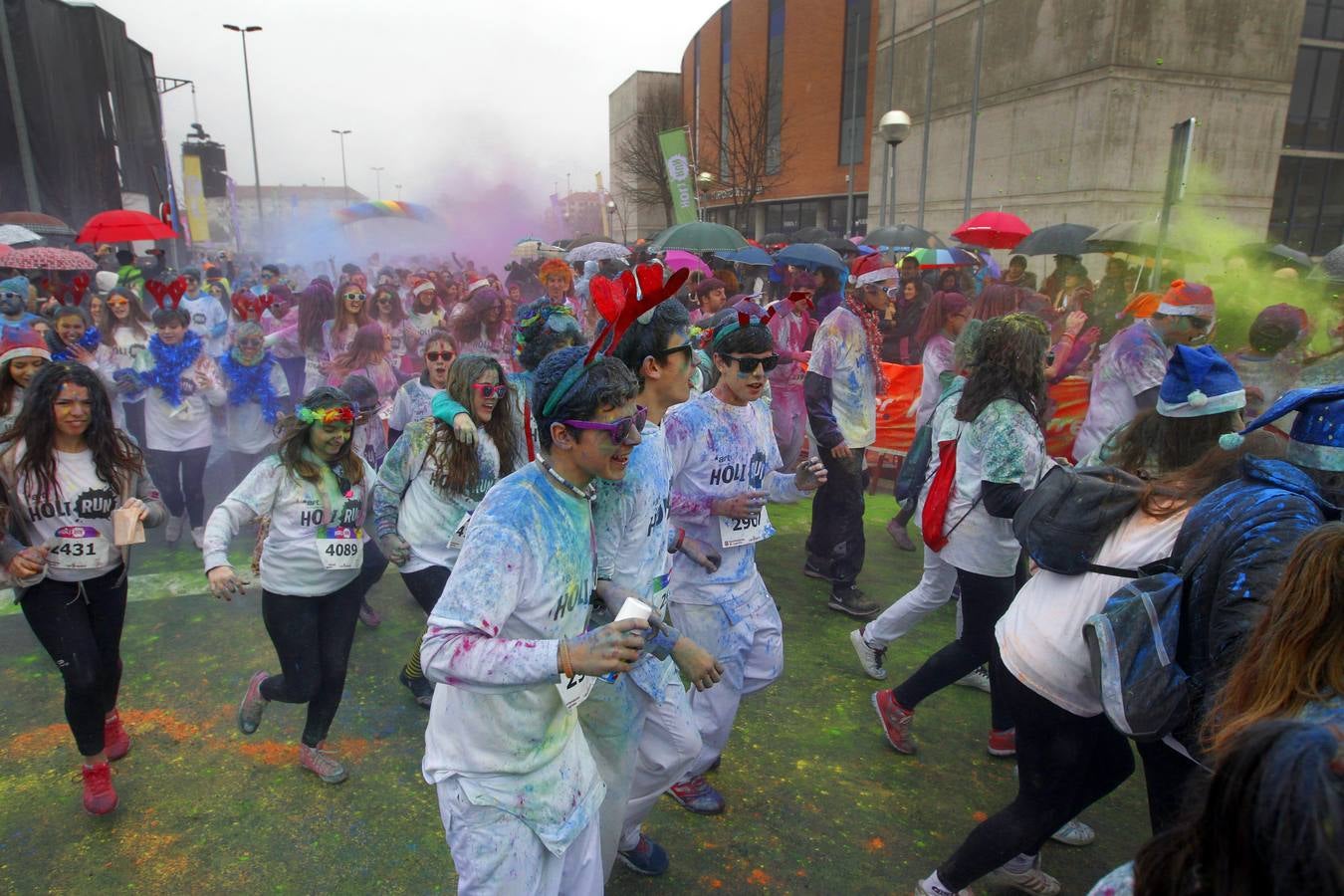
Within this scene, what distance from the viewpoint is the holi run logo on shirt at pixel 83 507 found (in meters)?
3.49

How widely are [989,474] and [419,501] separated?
2.61 metres

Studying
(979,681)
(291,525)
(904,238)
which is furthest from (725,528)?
(904,238)

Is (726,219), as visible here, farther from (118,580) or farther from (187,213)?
(118,580)

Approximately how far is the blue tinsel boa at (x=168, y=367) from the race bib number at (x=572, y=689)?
576 cm

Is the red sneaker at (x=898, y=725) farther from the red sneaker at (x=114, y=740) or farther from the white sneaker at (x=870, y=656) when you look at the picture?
the red sneaker at (x=114, y=740)

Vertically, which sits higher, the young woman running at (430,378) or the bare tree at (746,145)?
the bare tree at (746,145)

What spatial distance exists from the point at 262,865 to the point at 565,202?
1984 inches

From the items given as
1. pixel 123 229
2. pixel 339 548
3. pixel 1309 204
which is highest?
Answer: pixel 1309 204

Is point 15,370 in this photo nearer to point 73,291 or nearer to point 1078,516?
point 1078,516

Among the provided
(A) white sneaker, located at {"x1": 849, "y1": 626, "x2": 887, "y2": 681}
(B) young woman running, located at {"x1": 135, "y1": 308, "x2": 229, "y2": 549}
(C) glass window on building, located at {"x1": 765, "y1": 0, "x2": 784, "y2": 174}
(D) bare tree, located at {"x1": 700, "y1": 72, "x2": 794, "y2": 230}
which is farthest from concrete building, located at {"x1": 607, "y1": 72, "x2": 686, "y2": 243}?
(A) white sneaker, located at {"x1": 849, "y1": 626, "x2": 887, "y2": 681}

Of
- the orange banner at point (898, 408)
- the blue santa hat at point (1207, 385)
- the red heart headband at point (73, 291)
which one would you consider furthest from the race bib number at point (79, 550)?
the red heart headband at point (73, 291)

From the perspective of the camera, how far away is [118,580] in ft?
12.1

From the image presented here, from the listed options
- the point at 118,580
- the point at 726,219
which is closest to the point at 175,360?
the point at 118,580

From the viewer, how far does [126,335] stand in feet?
24.7
